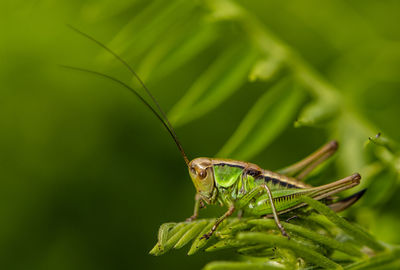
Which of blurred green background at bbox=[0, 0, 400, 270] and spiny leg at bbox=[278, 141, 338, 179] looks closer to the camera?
Answer: spiny leg at bbox=[278, 141, 338, 179]

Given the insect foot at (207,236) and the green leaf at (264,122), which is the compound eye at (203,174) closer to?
the green leaf at (264,122)

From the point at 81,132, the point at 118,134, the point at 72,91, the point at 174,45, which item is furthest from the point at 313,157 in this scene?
the point at 72,91

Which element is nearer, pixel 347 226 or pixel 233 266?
pixel 233 266

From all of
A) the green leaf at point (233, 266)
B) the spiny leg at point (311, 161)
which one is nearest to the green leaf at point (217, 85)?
the spiny leg at point (311, 161)

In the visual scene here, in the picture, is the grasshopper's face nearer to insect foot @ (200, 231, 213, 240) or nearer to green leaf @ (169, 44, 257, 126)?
green leaf @ (169, 44, 257, 126)

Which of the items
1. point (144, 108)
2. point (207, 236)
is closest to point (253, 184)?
point (207, 236)

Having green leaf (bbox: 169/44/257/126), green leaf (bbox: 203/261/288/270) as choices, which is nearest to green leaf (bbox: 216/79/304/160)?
green leaf (bbox: 169/44/257/126)

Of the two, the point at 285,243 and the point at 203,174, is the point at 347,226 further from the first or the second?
the point at 203,174

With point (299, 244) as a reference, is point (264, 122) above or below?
above
